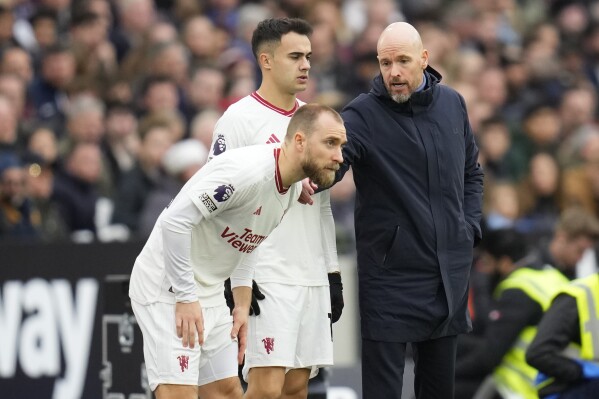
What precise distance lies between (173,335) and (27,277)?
434 cm

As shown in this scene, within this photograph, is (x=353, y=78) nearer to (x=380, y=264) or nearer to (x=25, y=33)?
(x=25, y=33)

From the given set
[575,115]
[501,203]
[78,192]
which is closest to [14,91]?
[78,192]

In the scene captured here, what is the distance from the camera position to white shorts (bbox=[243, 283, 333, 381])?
7.77 meters

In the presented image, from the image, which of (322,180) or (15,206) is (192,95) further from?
(322,180)

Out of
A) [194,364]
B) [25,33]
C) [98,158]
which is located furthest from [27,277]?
[194,364]

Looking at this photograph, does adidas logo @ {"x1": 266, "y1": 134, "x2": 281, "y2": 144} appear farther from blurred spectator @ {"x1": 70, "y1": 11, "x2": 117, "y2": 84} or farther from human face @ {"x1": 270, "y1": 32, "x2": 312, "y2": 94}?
blurred spectator @ {"x1": 70, "y1": 11, "x2": 117, "y2": 84}

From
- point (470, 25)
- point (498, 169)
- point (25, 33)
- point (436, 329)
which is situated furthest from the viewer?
point (470, 25)

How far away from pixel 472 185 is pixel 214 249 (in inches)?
64.0

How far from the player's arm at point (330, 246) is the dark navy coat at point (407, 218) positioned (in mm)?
278

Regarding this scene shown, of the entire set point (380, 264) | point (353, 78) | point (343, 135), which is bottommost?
point (380, 264)

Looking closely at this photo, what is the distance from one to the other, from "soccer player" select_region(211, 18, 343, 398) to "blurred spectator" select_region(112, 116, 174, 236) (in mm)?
4104

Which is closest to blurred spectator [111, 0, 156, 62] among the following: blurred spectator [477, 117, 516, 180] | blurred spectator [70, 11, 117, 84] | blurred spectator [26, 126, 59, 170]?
blurred spectator [70, 11, 117, 84]

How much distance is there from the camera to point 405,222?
757 centimetres

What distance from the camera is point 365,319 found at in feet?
25.1
